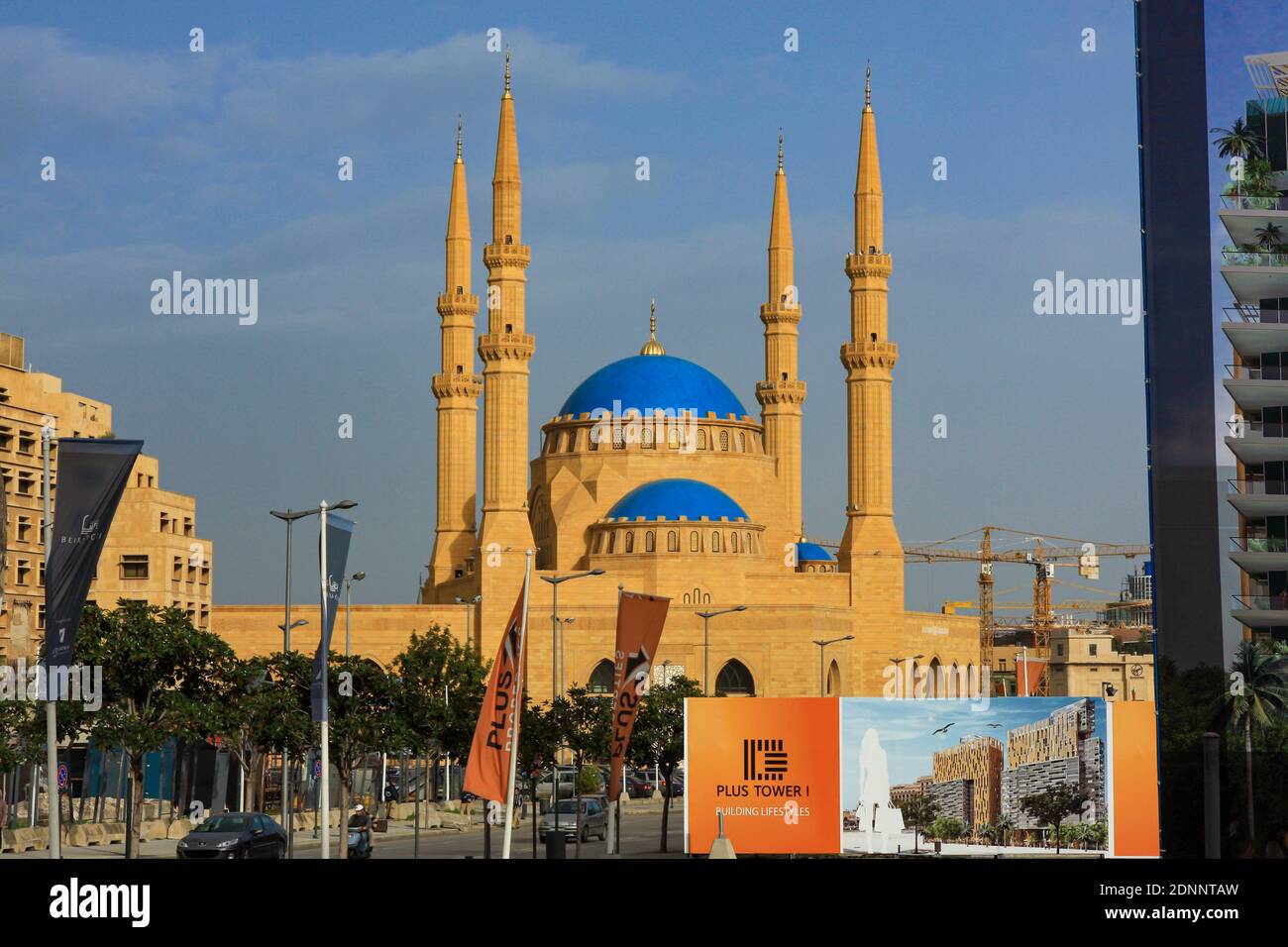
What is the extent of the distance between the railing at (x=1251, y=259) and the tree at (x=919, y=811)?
1483cm

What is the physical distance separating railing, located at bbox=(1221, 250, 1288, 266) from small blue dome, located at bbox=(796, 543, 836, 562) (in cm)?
8180

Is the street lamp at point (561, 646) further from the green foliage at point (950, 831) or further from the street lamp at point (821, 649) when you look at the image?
the green foliage at point (950, 831)

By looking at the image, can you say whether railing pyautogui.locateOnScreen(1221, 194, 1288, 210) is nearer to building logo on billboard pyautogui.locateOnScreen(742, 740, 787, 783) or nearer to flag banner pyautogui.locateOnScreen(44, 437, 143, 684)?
building logo on billboard pyautogui.locateOnScreen(742, 740, 787, 783)

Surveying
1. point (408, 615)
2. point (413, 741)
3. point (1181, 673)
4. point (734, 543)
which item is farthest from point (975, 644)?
point (1181, 673)

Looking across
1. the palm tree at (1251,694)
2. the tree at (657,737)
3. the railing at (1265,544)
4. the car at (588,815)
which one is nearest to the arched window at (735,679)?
the tree at (657,737)

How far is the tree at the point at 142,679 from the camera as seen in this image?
117ft

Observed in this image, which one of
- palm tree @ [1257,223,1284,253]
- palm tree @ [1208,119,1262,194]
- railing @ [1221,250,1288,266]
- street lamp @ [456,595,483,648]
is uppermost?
palm tree @ [1208,119,1262,194]

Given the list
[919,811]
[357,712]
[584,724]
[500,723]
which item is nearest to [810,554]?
[584,724]

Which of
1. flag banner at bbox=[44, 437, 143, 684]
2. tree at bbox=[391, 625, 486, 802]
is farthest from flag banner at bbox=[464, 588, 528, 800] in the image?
tree at bbox=[391, 625, 486, 802]

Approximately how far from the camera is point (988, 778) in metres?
35.3

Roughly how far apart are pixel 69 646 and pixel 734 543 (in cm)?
6975

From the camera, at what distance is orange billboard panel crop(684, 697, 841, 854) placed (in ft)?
116

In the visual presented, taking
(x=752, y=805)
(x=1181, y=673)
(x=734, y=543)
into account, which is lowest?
(x=752, y=805)

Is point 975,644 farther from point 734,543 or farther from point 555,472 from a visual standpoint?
point 555,472
